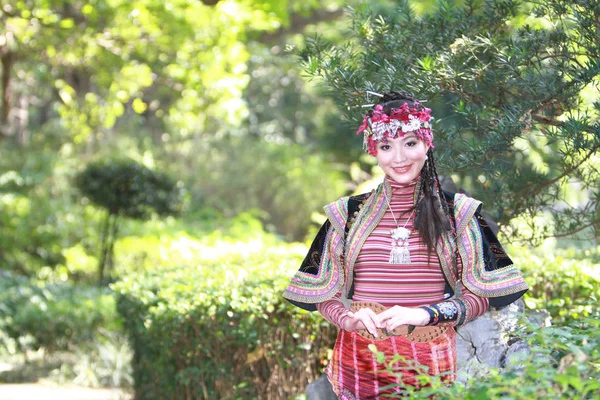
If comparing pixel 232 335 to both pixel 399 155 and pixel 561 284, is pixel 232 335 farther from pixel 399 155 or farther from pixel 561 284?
pixel 561 284

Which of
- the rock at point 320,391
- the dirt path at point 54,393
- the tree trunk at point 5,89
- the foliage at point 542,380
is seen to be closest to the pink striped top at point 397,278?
the foliage at point 542,380

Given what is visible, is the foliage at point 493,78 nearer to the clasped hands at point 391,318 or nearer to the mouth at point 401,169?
the mouth at point 401,169

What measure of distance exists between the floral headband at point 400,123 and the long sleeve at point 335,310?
0.59 m

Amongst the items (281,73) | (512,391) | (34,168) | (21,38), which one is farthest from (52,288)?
(281,73)

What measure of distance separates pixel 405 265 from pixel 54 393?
5454mm

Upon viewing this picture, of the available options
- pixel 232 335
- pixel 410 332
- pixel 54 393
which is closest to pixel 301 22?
pixel 54 393

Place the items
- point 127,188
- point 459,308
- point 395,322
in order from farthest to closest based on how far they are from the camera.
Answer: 1. point 127,188
2. point 459,308
3. point 395,322

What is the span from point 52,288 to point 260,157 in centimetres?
954

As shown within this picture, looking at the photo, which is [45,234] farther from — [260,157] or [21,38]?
[260,157]

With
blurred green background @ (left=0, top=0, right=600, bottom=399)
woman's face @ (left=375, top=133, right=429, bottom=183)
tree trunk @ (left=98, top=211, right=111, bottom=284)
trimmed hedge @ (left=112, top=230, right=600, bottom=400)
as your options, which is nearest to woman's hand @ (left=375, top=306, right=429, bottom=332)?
blurred green background @ (left=0, top=0, right=600, bottom=399)

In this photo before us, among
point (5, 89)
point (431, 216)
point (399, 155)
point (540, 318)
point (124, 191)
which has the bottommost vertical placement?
point (540, 318)

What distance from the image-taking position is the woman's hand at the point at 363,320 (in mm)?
2682

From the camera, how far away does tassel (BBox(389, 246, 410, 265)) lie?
2.90 m

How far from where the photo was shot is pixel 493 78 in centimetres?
363
